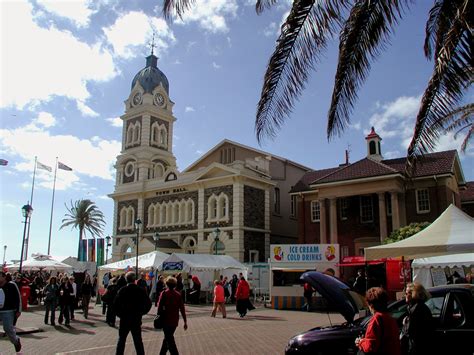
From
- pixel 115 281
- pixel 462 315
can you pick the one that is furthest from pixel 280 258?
pixel 462 315

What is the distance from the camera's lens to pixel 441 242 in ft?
33.6

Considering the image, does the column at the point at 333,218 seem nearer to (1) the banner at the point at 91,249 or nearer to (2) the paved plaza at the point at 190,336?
(2) the paved plaza at the point at 190,336

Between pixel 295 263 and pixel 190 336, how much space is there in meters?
11.7

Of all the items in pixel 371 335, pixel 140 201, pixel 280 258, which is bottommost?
pixel 371 335

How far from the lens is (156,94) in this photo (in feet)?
146

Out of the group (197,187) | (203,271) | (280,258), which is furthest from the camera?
(197,187)

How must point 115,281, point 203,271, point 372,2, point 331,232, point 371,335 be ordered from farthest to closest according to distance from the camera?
point 331,232 < point 203,271 < point 115,281 < point 372,2 < point 371,335

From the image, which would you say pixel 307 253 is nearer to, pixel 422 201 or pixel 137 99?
pixel 422 201

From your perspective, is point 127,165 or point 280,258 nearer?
point 280,258

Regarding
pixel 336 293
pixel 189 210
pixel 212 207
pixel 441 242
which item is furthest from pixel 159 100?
pixel 336 293

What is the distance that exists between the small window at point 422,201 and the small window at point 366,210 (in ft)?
10.0

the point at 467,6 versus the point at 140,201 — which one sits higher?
the point at 140,201

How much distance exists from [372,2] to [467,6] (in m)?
1.58

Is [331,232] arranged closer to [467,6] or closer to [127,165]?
[127,165]
